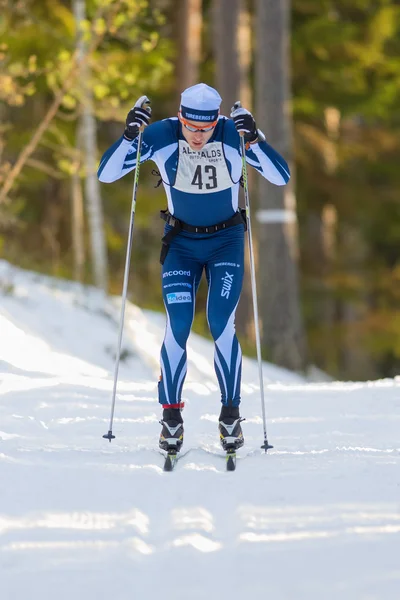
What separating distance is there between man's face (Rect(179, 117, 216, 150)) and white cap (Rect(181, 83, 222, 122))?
0.04 meters

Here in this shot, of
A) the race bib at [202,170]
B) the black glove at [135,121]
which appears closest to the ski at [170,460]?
the race bib at [202,170]

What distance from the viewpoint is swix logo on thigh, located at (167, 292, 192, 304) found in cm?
653

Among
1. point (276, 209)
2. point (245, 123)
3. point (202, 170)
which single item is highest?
point (276, 209)

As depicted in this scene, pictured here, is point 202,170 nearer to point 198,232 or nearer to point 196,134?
point 196,134

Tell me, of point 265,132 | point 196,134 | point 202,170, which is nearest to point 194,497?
point 202,170

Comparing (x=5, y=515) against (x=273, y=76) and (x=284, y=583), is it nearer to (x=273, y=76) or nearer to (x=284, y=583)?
(x=284, y=583)

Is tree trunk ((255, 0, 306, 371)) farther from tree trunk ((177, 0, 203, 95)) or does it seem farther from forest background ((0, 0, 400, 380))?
tree trunk ((177, 0, 203, 95))

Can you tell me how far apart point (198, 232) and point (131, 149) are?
2.46ft

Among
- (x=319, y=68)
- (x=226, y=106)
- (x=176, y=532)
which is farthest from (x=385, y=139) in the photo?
(x=176, y=532)

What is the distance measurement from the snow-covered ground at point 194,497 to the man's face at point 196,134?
7.01 feet

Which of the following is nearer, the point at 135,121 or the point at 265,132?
the point at 135,121

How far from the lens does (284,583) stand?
13.8ft

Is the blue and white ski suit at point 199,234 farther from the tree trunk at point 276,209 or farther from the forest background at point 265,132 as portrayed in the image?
the tree trunk at point 276,209

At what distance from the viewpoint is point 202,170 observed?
650 centimetres
